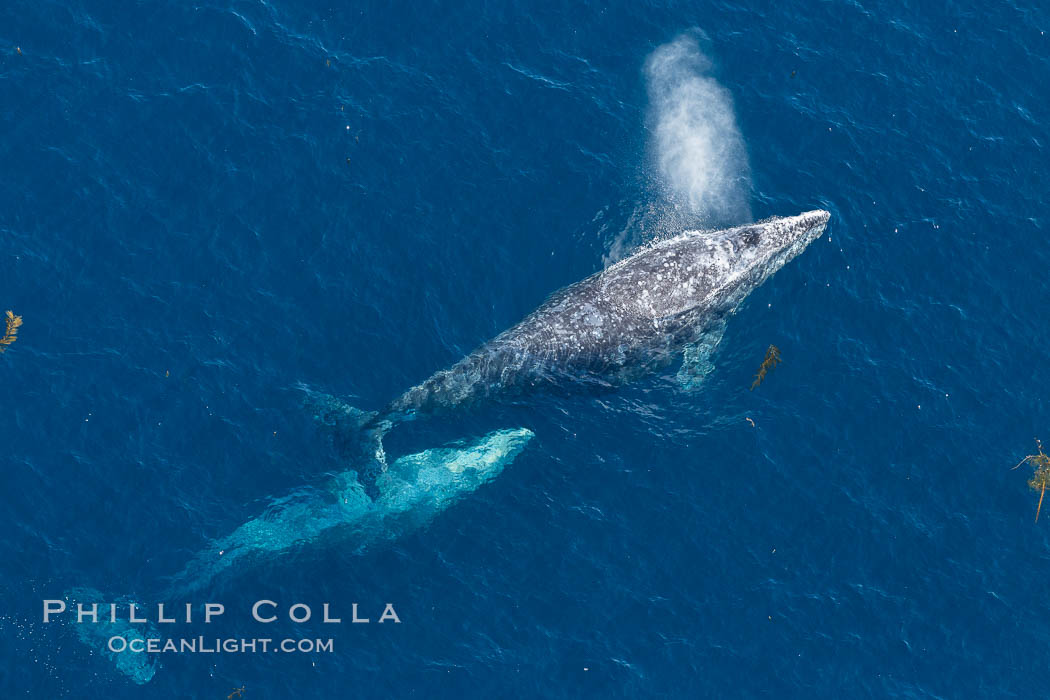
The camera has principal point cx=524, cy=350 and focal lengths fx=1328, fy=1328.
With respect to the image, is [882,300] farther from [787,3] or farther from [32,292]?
[32,292]

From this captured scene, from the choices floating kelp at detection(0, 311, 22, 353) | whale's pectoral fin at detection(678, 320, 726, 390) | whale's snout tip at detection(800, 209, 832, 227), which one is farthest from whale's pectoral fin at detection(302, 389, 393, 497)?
whale's snout tip at detection(800, 209, 832, 227)

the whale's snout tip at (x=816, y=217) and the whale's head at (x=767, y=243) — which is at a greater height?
the whale's snout tip at (x=816, y=217)

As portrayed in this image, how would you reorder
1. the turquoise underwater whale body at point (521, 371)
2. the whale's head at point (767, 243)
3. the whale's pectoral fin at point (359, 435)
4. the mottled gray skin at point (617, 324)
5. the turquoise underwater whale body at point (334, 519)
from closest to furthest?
1. the turquoise underwater whale body at point (334, 519)
2. the turquoise underwater whale body at point (521, 371)
3. the whale's pectoral fin at point (359, 435)
4. the mottled gray skin at point (617, 324)
5. the whale's head at point (767, 243)

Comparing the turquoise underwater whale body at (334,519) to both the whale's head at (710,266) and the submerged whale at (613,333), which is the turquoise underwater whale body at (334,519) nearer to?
the submerged whale at (613,333)

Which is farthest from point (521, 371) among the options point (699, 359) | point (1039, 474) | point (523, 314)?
point (1039, 474)

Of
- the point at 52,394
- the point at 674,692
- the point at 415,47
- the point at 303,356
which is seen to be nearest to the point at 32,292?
the point at 52,394

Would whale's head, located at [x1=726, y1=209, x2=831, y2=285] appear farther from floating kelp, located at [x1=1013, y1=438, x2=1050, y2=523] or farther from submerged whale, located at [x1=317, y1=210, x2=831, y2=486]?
floating kelp, located at [x1=1013, y1=438, x2=1050, y2=523]

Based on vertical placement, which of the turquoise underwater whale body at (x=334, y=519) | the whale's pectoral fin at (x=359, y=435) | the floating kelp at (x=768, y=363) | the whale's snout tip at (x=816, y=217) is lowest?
the turquoise underwater whale body at (x=334, y=519)

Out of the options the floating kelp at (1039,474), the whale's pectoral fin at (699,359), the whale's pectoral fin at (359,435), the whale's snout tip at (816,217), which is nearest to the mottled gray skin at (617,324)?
the whale's pectoral fin at (699,359)

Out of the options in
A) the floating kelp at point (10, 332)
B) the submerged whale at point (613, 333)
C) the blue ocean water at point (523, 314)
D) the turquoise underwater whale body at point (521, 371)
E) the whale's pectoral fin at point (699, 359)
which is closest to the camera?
the blue ocean water at point (523, 314)
